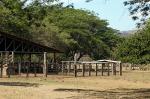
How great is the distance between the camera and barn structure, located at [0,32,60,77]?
38.5 m

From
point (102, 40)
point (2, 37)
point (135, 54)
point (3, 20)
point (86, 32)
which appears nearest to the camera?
point (2, 37)

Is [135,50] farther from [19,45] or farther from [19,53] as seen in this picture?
[19,45]

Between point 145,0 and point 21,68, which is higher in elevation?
point 145,0

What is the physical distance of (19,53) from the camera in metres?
47.8

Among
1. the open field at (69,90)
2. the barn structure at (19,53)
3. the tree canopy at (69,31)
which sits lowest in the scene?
the open field at (69,90)

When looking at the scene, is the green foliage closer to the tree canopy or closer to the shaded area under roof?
the tree canopy

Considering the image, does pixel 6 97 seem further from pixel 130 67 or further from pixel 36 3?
pixel 130 67

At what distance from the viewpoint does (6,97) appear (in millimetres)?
17750

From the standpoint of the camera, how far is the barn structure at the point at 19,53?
38531mm

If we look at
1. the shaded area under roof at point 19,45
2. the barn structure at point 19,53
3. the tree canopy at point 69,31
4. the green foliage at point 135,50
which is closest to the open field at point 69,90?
the tree canopy at point 69,31

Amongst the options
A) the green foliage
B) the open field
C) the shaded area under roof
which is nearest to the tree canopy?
the shaded area under roof

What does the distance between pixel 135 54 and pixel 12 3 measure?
44715 millimetres

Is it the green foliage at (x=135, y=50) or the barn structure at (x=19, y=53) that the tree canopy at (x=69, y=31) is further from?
the green foliage at (x=135, y=50)

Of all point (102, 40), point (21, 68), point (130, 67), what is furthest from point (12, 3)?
point (102, 40)
